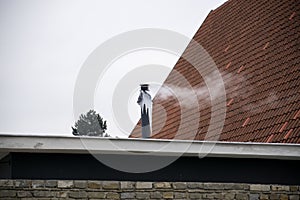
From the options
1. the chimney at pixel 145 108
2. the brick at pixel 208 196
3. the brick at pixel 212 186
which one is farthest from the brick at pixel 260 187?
the chimney at pixel 145 108

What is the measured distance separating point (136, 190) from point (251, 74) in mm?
4677

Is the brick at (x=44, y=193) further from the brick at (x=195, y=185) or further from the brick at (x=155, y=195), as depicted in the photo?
the brick at (x=195, y=185)

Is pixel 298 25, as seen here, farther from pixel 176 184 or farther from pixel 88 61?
pixel 176 184

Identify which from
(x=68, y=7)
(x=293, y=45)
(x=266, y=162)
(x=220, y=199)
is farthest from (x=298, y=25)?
(x=68, y=7)

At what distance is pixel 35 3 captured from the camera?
2088 centimetres

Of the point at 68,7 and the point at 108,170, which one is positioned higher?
the point at 68,7

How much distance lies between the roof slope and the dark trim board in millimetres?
1063

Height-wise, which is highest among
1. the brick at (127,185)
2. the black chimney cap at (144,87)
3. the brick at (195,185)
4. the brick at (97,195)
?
the black chimney cap at (144,87)

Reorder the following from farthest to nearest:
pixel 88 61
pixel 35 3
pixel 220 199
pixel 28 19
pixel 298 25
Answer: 1. pixel 35 3
2. pixel 28 19
3. pixel 298 25
4. pixel 88 61
5. pixel 220 199

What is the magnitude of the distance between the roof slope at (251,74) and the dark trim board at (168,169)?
41.8 inches

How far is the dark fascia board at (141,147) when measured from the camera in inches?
293

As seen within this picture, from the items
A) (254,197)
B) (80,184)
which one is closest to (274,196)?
(254,197)

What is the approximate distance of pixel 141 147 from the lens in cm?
780

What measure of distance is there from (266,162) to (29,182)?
9.98ft
